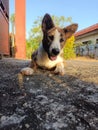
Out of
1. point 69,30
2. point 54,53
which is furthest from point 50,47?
point 69,30

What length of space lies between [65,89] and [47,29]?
3.28 ft

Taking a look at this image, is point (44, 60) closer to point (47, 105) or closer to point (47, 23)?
point (47, 23)

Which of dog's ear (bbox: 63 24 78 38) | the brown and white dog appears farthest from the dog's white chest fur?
dog's ear (bbox: 63 24 78 38)

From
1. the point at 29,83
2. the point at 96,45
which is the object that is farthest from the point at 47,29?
the point at 96,45

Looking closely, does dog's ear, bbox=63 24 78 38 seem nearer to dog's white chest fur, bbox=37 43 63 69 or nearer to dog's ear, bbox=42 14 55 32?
dog's ear, bbox=42 14 55 32

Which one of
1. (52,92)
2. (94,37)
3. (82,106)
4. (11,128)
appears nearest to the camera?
(11,128)

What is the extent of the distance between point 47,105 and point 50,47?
3.32ft

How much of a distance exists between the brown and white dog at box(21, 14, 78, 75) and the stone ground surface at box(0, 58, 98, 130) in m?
0.47

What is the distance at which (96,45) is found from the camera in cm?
1362

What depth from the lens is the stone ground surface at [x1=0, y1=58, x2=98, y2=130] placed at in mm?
1074

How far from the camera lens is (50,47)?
2.21 m

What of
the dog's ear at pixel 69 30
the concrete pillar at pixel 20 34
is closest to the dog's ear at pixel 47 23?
the dog's ear at pixel 69 30

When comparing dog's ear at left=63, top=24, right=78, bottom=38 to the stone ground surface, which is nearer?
the stone ground surface

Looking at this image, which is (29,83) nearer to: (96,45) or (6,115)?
(6,115)
